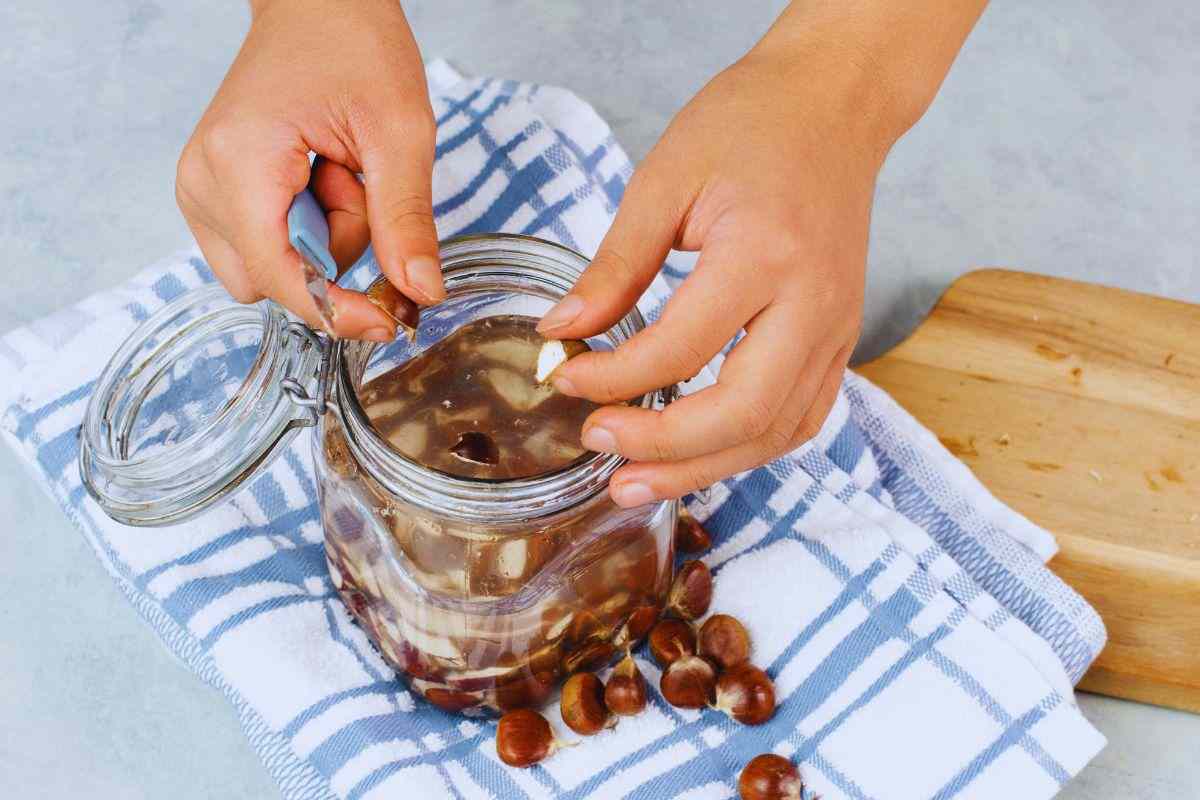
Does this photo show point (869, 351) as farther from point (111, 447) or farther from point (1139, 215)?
point (111, 447)

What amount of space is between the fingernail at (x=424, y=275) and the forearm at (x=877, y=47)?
0.28 m

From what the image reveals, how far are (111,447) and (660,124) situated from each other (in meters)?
0.80

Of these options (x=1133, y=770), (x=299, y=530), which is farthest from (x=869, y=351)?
(x=299, y=530)

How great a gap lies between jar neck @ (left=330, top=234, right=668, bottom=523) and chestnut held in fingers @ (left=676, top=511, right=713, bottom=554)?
0.70 ft

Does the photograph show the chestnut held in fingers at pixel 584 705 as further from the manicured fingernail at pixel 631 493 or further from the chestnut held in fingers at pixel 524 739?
the manicured fingernail at pixel 631 493

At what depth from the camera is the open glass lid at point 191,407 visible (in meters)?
0.81

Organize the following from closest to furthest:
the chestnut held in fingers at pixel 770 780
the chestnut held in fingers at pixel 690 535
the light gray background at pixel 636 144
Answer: the chestnut held in fingers at pixel 770 780
the chestnut held in fingers at pixel 690 535
the light gray background at pixel 636 144

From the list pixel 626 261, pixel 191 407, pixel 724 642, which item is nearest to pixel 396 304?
pixel 626 261

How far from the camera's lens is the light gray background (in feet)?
3.74

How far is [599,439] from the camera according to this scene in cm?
70

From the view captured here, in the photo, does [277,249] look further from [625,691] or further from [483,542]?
[625,691]

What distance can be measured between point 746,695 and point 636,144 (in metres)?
0.75

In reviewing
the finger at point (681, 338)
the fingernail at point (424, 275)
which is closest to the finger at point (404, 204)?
the fingernail at point (424, 275)

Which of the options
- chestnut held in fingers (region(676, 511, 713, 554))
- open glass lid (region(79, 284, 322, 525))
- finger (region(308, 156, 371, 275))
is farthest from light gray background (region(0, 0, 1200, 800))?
finger (region(308, 156, 371, 275))
